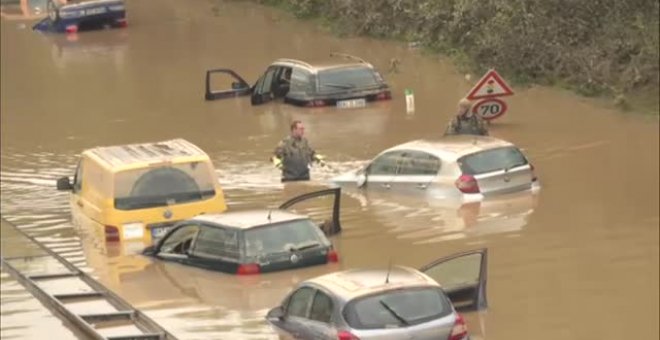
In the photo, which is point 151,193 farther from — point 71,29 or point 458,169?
point 458,169

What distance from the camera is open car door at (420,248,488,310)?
17.8 m

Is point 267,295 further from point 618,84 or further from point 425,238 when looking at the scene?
point 618,84

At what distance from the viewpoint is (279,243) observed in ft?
67.1

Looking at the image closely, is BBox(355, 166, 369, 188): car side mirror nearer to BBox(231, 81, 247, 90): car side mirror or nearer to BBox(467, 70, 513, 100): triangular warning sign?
BBox(467, 70, 513, 100): triangular warning sign

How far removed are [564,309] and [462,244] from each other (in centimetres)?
394

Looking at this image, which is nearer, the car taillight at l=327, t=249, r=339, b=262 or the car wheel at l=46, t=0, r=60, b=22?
the car taillight at l=327, t=249, r=339, b=262

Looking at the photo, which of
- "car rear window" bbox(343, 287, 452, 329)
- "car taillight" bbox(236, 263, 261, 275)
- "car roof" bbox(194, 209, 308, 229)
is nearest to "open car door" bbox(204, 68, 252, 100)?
"car roof" bbox(194, 209, 308, 229)

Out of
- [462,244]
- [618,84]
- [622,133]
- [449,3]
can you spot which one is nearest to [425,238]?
[462,244]

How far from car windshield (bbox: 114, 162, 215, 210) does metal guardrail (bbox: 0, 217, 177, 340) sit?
1.16 m

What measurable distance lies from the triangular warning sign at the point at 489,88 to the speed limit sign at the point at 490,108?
0.46ft

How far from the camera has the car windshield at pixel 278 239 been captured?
2034cm

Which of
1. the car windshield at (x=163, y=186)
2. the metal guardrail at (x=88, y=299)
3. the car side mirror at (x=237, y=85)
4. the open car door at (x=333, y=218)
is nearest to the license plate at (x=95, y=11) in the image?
the car windshield at (x=163, y=186)

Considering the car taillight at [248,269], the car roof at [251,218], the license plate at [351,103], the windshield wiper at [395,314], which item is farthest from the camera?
the license plate at [351,103]

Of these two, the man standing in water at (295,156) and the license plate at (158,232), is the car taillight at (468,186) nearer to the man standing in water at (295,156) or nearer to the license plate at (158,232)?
the man standing in water at (295,156)
